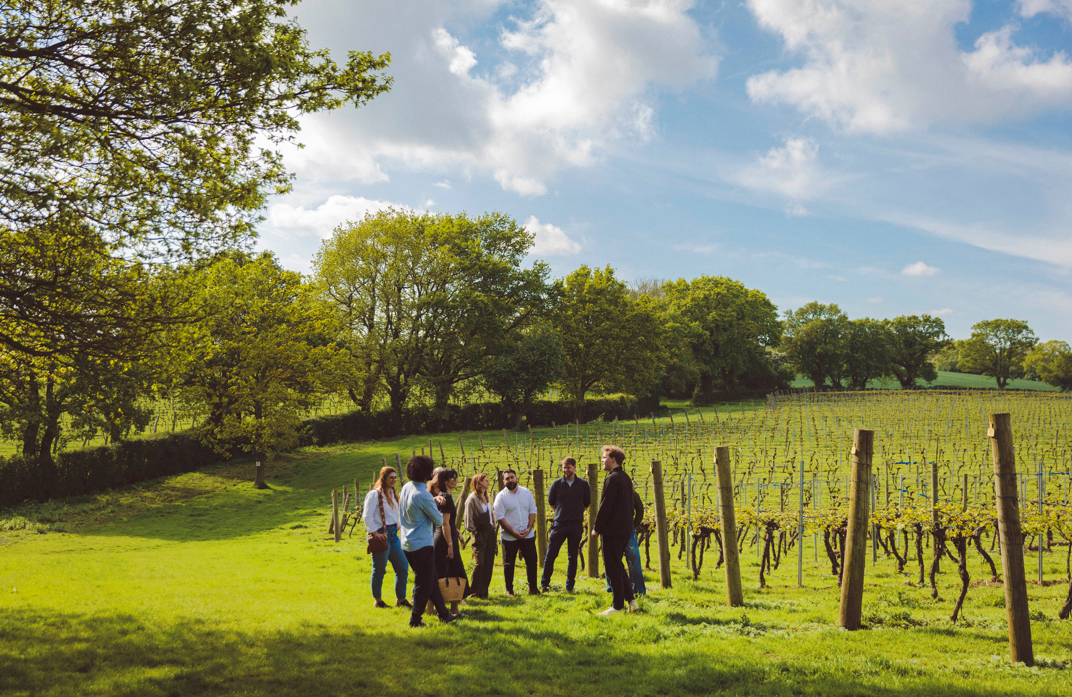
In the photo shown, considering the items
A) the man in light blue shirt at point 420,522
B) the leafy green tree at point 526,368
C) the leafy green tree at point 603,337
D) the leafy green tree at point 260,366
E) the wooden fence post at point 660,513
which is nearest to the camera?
the man in light blue shirt at point 420,522

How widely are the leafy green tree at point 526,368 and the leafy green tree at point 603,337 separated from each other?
4.32 metres

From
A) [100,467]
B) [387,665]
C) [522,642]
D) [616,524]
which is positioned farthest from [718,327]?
[387,665]

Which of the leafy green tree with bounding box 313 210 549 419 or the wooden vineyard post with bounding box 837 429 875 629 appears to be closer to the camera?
the wooden vineyard post with bounding box 837 429 875 629

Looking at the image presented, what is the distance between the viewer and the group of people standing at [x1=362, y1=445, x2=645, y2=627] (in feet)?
22.1

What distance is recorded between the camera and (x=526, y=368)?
43.9 metres

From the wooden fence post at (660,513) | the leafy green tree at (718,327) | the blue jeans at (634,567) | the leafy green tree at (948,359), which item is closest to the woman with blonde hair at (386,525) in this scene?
the blue jeans at (634,567)

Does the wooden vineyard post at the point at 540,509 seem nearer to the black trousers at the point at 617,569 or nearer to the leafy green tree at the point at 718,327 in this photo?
the black trousers at the point at 617,569

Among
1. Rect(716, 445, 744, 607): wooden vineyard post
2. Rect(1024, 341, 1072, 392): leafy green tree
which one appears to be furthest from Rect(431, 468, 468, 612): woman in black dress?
Rect(1024, 341, 1072, 392): leafy green tree

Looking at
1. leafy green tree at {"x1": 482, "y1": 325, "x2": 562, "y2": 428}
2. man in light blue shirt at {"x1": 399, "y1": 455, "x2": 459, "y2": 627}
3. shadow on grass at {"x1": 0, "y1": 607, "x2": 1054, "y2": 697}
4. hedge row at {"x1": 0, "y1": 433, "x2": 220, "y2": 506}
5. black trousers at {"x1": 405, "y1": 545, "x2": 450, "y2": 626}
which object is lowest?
hedge row at {"x1": 0, "y1": 433, "x2": 220, "y2": 506}

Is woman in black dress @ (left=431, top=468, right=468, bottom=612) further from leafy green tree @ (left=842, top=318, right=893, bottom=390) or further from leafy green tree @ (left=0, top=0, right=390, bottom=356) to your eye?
leafy green tree @ (left=842, top=318, right=893, bottom=390)

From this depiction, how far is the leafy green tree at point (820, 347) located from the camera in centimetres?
8219

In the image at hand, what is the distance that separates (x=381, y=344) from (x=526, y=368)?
31.9 ft

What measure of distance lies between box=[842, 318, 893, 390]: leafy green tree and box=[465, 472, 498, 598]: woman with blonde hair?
272 ft

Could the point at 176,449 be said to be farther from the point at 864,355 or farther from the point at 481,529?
the point at 864,355
